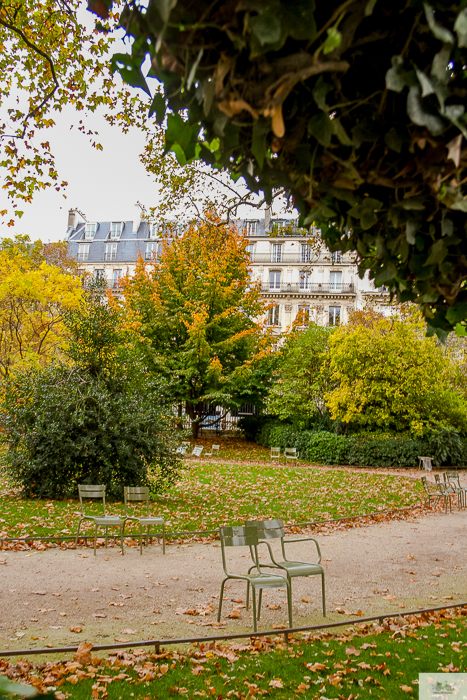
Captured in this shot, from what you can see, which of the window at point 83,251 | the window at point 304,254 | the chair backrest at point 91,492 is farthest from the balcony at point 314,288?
the chair backrest at point 91,492

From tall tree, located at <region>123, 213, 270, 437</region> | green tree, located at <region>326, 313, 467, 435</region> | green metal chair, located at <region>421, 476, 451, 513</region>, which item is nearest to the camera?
green metal chair, located at <region>421, 476, 451, 513</region>

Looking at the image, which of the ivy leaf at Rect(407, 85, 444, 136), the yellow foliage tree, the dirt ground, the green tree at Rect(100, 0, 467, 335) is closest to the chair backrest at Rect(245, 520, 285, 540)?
the dirt ground

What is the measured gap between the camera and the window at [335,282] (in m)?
54.5

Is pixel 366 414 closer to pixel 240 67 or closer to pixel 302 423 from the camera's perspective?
pixel 302 423

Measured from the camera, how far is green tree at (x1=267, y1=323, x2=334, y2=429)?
26.1 m

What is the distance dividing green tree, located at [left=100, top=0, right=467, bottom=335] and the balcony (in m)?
53.3

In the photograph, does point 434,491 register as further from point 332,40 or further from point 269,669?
point 332,40

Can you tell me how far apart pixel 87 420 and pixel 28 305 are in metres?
12.2

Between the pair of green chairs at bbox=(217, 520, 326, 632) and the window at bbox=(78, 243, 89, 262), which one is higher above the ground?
the window at bbox=(78, 243, 89, 262)

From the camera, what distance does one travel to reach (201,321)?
2598 cm

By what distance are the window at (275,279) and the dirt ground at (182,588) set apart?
4703 cm

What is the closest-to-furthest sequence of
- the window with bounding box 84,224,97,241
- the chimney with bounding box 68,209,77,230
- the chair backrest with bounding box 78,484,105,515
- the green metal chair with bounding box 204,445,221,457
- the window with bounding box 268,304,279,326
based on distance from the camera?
the chair backrest with bounding box 78,484,105,515 < the green metal chair with bounding box 204,445,221,457 < the window with bounding box 268,304,279,326 < the window with bounding box 84,224,97,241 < the chimney with bounding box 68,209,77,230

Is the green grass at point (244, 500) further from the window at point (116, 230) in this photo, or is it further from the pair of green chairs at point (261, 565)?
the window at point (116, 230)

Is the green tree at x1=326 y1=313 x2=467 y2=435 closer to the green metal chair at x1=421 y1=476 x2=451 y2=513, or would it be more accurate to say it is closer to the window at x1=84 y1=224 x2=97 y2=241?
the green metal chair at x1=421 y1=476 x2=451 y2=513
